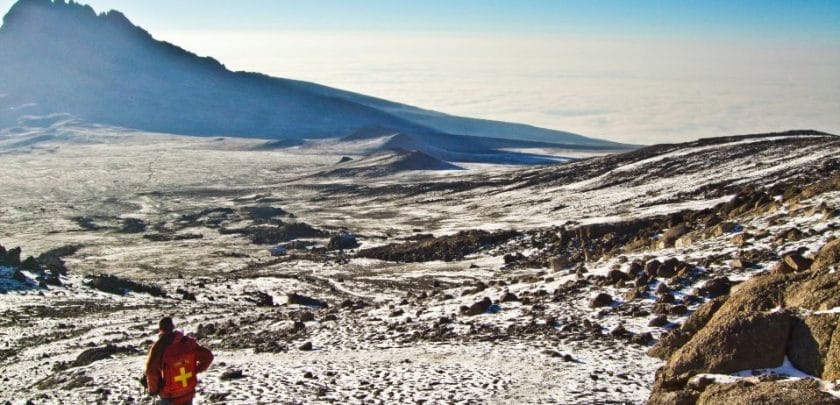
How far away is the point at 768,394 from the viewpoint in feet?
25.2

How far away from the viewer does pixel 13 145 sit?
491ft

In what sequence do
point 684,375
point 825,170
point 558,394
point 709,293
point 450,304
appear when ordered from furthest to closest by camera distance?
1. point 825,170
2. point 450,304
3. point 709,293
4. point 558,394
5. point 684,375

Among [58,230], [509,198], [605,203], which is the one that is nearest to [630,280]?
[605,203]

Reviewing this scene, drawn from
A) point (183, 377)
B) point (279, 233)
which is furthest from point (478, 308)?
point (279, 233)

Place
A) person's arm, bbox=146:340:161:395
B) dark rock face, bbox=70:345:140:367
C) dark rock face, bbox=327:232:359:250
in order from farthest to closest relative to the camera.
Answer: dark rock face, bbox=327:232:359:250, dark rock face, bbox=70:345:140:367, person's arm, bbox=146:340:161:395

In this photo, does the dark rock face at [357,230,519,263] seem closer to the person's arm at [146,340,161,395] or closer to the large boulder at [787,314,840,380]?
the large boulder at [787,314,840,380]

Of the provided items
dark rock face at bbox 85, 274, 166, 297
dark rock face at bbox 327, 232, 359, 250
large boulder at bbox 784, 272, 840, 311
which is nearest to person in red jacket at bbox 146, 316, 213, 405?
large boulder at bbox 784, 272, 840, 311

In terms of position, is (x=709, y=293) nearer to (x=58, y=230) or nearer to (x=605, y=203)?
(x=605, y=203)

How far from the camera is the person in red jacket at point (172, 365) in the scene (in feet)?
29.4

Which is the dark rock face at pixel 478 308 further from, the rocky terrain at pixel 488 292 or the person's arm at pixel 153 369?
the person's arm at pixel 153 369

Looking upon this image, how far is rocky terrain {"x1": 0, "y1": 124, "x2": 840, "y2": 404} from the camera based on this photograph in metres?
10.9

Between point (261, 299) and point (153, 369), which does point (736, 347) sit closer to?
point (153, 369)

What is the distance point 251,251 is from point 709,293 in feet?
119

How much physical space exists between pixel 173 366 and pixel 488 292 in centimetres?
1323
